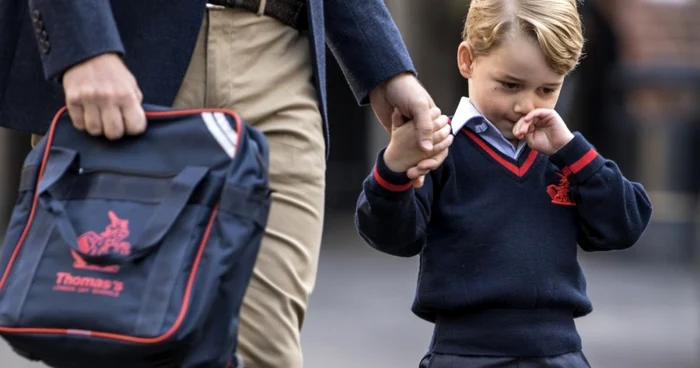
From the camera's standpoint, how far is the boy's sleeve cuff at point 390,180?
287 cm

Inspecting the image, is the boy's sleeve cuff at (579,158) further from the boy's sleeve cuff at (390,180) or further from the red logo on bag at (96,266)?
the red logo on bag at (96,266)

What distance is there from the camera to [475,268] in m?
3.01

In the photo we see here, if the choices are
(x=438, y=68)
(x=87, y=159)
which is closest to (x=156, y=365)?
(x=87, y=159)

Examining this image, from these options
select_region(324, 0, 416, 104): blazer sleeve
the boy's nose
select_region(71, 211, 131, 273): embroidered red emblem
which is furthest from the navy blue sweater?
select_region(71, 211, 131, 273): embroidered red emblem

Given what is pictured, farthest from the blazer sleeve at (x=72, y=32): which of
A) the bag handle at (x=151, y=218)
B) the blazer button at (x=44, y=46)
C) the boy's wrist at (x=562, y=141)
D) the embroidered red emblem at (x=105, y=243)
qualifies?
the boy's wrist at (x=562, y=141)

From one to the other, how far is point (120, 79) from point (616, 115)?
9.90 m

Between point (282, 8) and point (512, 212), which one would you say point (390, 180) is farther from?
point (282, 8)

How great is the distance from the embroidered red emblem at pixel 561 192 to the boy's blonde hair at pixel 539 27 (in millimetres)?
246

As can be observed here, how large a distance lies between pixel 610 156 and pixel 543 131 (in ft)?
30.5

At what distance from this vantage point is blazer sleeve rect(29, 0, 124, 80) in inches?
100

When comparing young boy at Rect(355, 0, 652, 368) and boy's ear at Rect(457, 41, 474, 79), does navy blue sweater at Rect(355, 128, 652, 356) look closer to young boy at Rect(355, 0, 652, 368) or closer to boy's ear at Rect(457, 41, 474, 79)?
young boy at Rect(355, 0, 652, 368)

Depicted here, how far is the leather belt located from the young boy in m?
0.30

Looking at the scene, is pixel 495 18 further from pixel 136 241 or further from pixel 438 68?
pixel 438 68

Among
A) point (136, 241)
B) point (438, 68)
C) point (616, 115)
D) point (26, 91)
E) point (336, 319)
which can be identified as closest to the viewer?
point (136, 241)
